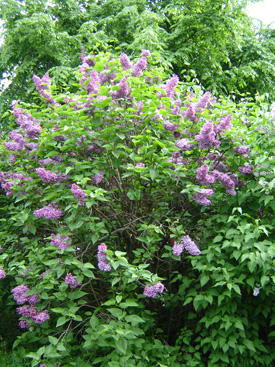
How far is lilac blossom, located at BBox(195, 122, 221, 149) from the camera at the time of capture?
137 inches

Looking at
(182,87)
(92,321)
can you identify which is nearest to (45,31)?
(182,87)

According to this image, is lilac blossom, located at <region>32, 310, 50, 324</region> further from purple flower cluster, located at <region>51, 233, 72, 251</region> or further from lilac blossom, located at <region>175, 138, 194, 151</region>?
lilac blossom, located at <region>175, 138, 194, 151</region>

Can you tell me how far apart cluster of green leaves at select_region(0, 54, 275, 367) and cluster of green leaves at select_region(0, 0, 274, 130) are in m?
9.07

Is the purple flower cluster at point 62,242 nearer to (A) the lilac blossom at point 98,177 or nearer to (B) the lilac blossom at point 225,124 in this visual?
(A) the lilac blossom at point 98,177

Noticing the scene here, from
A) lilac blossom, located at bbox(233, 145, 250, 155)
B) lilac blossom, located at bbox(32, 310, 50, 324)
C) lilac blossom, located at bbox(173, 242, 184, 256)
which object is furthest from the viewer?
lilac blossom, located at bbox(233, 145, 250, 155)

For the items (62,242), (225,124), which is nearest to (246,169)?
(225,124)

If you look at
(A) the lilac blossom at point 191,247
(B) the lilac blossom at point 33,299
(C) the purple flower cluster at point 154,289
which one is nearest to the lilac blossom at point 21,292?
(B) the lilac blossom at point 33,299

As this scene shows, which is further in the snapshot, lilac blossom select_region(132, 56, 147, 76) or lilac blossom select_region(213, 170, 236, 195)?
lilac blossom select_region(132, 56, 147, 76)

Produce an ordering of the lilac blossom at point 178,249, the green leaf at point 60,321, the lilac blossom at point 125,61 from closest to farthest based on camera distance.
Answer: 1. the green leaf at point 60,321
2. the lilac blossom at point 178,249
3. the lilac blossom at point 125,61

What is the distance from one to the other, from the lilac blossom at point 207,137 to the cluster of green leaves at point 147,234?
0.39ft

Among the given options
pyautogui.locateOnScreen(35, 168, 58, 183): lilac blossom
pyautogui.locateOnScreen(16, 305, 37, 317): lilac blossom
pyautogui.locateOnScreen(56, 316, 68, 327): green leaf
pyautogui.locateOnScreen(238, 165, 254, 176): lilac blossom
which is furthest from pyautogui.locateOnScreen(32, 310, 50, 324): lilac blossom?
pyautogui.locateOnScreen(238, 165, 254, 176): lilac blossom

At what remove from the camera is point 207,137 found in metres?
3.53

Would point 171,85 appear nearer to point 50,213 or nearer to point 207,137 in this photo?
point 207,137

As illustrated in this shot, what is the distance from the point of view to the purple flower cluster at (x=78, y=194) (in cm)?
307
